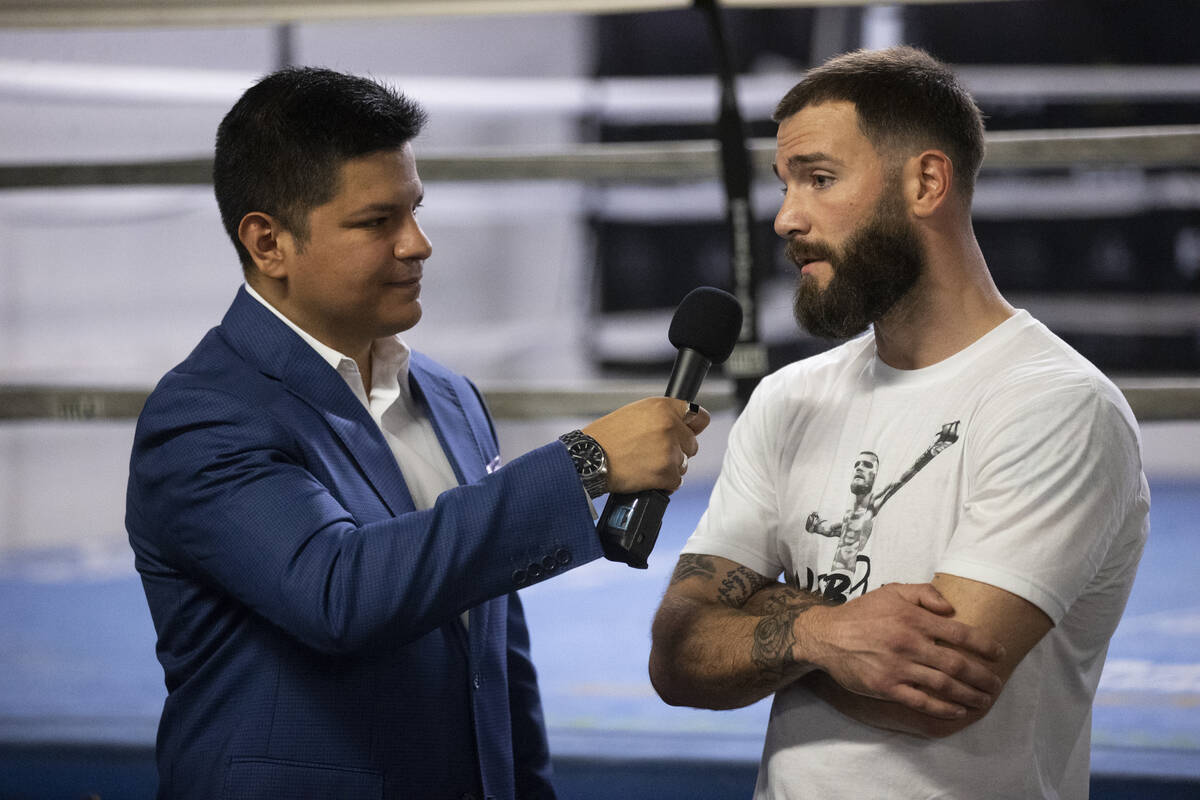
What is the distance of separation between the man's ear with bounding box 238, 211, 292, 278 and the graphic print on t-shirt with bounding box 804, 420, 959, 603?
831 millimetres

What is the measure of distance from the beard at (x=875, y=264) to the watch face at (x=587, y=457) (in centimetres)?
46

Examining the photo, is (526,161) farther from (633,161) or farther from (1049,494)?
(1049,494)

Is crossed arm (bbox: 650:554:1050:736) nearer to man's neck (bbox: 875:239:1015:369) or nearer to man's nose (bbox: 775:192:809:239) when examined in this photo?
man's neck (bbox: 875:239:1015:369)

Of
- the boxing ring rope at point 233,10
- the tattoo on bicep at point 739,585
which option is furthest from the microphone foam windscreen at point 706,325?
the boxing ring rope at point 233,10

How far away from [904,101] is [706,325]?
0.44m

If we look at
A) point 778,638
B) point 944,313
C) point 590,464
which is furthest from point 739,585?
point 944,313

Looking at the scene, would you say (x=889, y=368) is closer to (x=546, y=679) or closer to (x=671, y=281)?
(x=546, y=679)

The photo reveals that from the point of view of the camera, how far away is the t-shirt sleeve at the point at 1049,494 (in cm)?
133

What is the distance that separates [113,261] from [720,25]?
73.6ft

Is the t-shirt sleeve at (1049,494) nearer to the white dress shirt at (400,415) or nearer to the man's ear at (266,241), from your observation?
the white dress shirt at (400,415)

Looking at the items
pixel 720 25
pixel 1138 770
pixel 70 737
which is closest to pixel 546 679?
pixel 70 737

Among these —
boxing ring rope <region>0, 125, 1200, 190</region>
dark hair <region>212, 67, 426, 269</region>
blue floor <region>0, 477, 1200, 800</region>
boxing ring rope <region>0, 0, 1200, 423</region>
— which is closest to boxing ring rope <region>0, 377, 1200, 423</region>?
boxing ring rope <region>0, 0, 1200, 423</region>

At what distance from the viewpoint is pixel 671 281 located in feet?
54.2

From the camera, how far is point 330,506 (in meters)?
1.36
